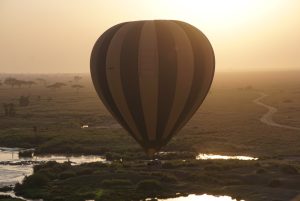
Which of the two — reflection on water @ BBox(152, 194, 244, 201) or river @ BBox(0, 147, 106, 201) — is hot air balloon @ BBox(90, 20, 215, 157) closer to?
reflection on water @ BBox(152, 194, 244, 201)

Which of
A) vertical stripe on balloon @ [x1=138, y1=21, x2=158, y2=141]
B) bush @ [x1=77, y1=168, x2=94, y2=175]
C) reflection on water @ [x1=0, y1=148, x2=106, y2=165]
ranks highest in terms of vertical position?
vertical stripe on balloon @ [x1=138, y1=21, x2=158, y2=141]

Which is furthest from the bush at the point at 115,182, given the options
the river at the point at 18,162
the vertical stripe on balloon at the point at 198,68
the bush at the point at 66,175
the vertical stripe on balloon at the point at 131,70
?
the vertical stripe on balloon at the point at 131,70

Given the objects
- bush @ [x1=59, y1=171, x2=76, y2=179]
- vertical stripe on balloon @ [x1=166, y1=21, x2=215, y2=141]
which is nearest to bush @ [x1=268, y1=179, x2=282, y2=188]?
vertical stripe on balloon @ [x1=166, y1=21, x2=215, y2=141]

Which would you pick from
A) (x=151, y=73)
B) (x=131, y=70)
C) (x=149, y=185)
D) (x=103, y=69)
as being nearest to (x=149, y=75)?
(x=151, y=73)

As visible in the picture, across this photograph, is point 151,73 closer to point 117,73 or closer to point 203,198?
point 117,73

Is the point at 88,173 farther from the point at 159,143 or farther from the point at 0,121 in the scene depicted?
the point at 0,121

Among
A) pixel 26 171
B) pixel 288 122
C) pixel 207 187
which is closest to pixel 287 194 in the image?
pixel 207 187

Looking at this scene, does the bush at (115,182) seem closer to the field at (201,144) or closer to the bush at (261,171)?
the field at (201,144)
